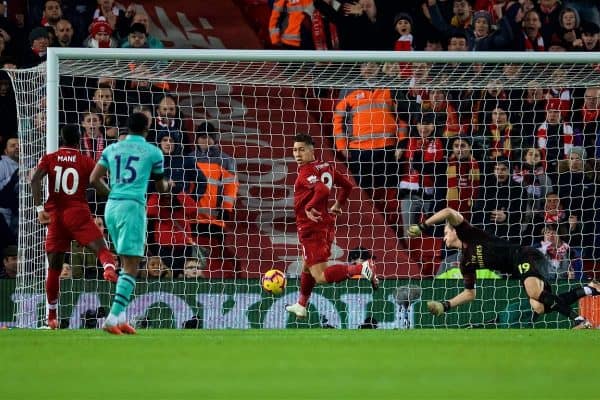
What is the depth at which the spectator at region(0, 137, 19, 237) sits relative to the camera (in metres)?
15.9

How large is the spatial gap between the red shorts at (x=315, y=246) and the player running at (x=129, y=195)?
300cm

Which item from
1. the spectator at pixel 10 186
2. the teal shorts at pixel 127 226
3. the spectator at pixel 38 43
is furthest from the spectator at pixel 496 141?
the teal shorts at pixel 127 226

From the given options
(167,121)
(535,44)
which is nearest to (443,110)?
(535,44)

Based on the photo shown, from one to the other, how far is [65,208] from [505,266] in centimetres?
479

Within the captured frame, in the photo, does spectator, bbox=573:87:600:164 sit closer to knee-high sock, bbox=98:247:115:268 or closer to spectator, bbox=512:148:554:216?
spectator, bbox=512:148:554:216

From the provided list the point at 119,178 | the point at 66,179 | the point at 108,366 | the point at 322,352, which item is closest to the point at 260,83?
the point at 66,179

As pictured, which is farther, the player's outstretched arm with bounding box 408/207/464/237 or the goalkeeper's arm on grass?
the goalkeeper's arm on grass

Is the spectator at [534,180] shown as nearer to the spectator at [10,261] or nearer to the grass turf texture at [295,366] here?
the grass turf texture at [295,366]

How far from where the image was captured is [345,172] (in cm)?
1723

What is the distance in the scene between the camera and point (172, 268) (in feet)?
50.6

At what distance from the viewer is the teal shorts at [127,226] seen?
36.1ft

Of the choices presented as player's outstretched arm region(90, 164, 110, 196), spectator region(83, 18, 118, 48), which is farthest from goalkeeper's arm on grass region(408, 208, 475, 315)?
spectator region(83, 18, 118, 48)

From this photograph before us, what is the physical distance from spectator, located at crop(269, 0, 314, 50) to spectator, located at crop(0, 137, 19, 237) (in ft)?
13.7

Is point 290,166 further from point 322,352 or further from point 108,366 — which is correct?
point 108,366
